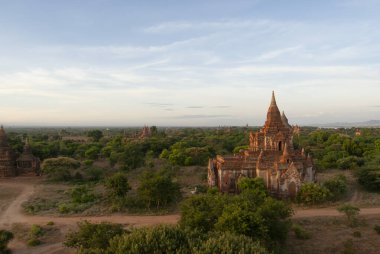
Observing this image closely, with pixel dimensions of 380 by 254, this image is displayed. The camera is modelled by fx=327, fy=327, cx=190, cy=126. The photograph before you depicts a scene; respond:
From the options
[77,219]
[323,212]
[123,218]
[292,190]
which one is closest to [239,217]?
[123,218]

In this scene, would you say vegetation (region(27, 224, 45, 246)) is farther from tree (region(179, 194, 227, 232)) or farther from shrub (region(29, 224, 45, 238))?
tree (region(179, 194, 227, 232))

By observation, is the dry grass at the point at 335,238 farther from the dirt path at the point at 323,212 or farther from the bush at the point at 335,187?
the bush at the point at 335,187

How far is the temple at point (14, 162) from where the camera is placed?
165ft

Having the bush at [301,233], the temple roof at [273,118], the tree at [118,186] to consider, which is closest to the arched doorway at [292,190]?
the temple roof at [273,118]

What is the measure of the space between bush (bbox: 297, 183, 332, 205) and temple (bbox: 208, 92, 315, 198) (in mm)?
782

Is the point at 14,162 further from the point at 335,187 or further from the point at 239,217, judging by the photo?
the point at 335,187

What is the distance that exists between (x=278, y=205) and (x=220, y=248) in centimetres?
1027

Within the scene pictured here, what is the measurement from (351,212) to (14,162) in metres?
48.5

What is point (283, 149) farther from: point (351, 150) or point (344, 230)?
point (351, 150)

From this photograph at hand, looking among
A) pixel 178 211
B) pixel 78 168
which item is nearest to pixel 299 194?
pixel 178 211

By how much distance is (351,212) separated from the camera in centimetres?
2681

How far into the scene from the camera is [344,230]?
2627 cm

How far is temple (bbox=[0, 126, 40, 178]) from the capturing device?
50.4 metres

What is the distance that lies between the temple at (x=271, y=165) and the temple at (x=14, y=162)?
31.3 metres
